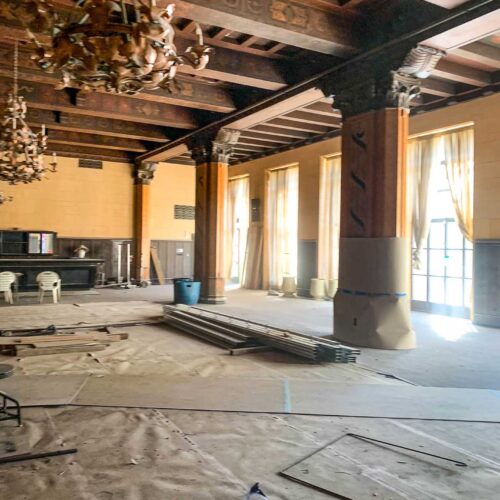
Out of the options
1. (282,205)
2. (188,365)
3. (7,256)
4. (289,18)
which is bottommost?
(188,365)

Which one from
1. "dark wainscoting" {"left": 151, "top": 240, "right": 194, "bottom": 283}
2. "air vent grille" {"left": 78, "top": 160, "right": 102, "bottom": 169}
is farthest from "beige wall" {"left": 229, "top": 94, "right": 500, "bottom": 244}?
"air vent grille" {"left": 78, "top": 160, "right": 102, "bottom": 169}

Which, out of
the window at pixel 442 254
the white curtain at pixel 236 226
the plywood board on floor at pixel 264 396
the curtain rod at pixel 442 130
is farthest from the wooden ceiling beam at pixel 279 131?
the plywood board on floor at pixel 264 396

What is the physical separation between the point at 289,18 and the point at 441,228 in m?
5.44

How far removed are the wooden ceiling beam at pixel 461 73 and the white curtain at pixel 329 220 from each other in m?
4.15

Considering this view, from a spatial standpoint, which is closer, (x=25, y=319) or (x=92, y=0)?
(x=92, y=0)

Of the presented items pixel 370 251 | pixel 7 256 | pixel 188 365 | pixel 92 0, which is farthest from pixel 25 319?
pixel 92 0

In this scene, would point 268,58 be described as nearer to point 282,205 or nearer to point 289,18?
point 289,18

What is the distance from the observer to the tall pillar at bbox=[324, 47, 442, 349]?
19.8ft

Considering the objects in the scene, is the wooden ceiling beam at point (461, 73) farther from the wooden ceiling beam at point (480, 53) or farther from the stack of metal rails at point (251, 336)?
the stack of metal rails at point (251, 336)

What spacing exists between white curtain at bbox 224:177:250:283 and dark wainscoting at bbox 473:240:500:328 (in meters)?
8.11

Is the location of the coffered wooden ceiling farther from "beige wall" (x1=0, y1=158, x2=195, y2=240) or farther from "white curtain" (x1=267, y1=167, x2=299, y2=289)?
"beige wall" (x1=0, y1=158, x2=195, y2=240)

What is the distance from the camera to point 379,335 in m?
6.05

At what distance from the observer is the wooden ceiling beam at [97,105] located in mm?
8633

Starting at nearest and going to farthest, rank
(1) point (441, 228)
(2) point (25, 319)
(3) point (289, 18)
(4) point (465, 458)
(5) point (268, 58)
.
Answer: (4) point (465, 458) < (3) point (289, 18) < (5) point (268, 58) < (2) point (25, 319) < (1) point (441, 228)
